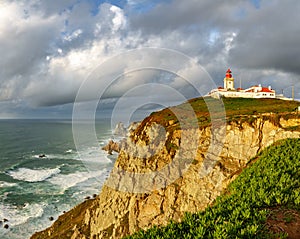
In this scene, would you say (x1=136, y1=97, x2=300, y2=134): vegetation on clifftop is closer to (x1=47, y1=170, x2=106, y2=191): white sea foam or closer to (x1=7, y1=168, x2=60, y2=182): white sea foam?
(x1=47, y1=170, x2=106, y2=191): white sea foam

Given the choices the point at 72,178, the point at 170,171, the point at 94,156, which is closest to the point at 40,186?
the point at 72,178

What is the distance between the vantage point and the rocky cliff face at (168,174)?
33844mm

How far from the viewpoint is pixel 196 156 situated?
3622 centimetres

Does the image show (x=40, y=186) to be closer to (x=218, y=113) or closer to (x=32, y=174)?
(x=32, y=174)

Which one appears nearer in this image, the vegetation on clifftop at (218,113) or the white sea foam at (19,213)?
the vegetation on clifftop at (218,113)

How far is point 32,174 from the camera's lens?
7312 centimetres

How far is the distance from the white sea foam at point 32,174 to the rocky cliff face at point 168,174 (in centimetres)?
2830

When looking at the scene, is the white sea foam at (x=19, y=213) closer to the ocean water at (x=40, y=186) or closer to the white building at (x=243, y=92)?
the ocean water at (x=40, y=186)

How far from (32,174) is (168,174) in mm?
51634

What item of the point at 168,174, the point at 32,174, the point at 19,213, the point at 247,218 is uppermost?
the point at 247,218

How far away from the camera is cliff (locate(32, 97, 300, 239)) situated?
33.9 m

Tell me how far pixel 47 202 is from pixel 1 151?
2593 inches

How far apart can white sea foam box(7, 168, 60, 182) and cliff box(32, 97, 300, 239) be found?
28.6m

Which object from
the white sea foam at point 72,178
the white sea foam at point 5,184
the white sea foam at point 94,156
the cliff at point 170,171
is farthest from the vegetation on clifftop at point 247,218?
the white sea foam at point 94,156
